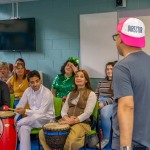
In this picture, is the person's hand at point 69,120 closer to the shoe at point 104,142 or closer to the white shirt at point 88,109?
the white shirt at point 88,109

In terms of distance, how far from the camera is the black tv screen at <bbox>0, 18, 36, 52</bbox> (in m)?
6.13

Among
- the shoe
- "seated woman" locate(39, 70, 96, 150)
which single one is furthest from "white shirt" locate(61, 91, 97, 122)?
the shoe

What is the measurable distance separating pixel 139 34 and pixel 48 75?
4506 mm

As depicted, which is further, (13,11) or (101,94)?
(13,11)

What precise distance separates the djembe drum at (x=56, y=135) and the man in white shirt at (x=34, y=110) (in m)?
0.40

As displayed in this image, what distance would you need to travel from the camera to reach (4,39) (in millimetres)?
6402

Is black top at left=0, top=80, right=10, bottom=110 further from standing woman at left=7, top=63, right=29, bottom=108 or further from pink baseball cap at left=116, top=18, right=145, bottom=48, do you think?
pink baseball cap at left=116, top=18, right=145, bottom=48

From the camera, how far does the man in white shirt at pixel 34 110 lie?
369cm

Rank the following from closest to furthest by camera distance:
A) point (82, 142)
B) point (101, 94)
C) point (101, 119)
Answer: point (82, 142) < point (101, 119) < point (101, 94)

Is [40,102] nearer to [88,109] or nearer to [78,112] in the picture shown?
[78,112]

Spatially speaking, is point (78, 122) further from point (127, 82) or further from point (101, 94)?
point (127, 82)

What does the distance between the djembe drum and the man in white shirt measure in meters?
0.40

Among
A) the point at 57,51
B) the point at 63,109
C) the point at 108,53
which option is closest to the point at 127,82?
the point at 63,109

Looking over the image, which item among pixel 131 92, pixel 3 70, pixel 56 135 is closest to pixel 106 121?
pixel 56 135
